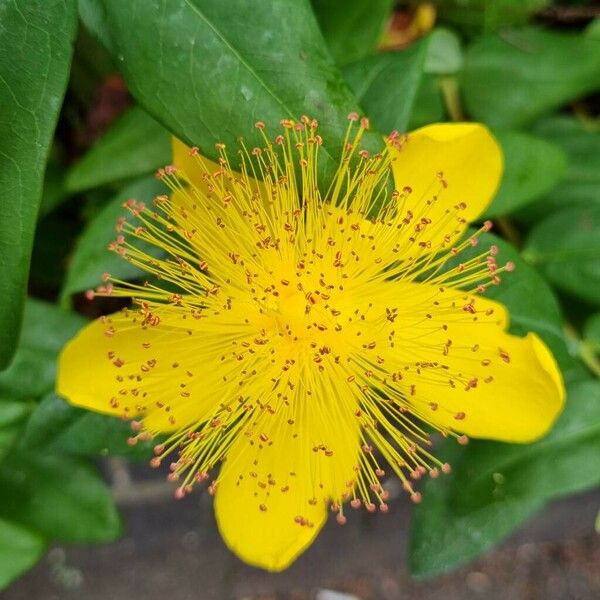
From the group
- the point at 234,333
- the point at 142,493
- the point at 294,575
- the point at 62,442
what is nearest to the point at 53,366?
the point at 62,442

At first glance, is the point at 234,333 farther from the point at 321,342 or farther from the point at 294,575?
the point at 294,575

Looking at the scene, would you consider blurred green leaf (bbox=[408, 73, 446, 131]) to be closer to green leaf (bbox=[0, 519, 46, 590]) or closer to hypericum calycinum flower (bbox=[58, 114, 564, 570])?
hypericum calycinum flower (bbox=[58, 114, 564, 570])

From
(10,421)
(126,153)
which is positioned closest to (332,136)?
(126,153)

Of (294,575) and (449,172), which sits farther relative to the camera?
(294,575)

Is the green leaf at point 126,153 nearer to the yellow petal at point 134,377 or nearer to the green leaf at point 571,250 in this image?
the yellow petal at point 134,377

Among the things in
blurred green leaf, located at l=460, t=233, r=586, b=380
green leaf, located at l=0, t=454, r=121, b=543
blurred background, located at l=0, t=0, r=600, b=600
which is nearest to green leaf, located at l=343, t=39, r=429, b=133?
blurred background, located at l=0, t=0, r=600, b=600

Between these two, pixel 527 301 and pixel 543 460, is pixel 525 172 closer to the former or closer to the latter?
pixel 527 301

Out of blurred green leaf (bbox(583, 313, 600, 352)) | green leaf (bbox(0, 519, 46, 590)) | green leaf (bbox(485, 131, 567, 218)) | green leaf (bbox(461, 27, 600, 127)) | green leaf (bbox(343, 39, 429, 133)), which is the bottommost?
green leaf (bbox(0, 519, 46, 590))

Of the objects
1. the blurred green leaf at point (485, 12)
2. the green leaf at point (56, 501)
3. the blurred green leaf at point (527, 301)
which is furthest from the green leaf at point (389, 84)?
the green leaf at point (56, 501)
